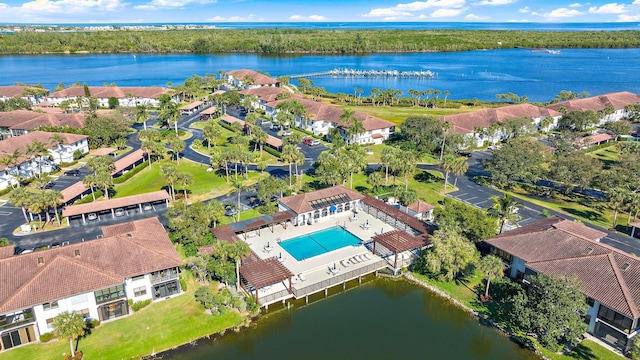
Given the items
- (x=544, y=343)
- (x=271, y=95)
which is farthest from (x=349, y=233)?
(x=271, y=95)

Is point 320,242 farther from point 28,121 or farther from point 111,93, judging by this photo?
point 111,93

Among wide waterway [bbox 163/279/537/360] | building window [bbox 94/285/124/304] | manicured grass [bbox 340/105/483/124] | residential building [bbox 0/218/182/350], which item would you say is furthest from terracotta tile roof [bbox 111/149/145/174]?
manicured grass [bbox 340/105/483/124]

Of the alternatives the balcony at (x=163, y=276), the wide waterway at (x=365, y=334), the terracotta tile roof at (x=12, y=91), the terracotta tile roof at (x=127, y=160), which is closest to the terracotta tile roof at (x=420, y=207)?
the wide waterway at (x=365, y=334)

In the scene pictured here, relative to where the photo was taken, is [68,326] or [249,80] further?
[249,80]

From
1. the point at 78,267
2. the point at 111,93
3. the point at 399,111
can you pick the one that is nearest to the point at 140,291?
the point at 78,267

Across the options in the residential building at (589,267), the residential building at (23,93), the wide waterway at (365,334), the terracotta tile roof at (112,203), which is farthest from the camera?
the residential building at (23,93)

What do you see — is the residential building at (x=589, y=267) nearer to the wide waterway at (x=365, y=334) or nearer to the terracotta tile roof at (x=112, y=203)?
the wide waterway at (x=365, y=334)

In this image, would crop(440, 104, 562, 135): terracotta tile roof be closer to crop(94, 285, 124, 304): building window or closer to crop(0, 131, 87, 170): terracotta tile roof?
crop(94, 285, 124, 304): building window
